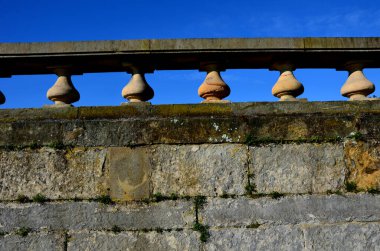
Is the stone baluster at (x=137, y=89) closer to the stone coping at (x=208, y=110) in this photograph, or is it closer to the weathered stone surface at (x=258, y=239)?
the stone coping at (x=208, y=110)

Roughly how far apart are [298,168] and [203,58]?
3.84ft

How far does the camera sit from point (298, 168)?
296 centimetres

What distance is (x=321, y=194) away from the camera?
115 inches

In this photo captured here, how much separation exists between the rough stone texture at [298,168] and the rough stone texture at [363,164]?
2.4 inches

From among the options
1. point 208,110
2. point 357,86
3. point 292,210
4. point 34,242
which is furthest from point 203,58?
point 34,242

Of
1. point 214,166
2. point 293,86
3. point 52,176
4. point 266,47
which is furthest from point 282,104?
point 52,176

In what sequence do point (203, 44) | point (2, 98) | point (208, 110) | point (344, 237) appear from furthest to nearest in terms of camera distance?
point (2, 98)
point (203, 44)
point (208, 110)
point (344, 237)

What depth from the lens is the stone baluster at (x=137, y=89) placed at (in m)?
3.23

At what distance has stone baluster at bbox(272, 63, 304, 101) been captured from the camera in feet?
10.6

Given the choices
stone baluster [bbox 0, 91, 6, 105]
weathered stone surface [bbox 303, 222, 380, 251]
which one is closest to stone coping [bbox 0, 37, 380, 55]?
stone baluster [bbox 0, 91, 6, 105]

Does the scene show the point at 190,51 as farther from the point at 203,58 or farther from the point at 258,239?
the point at 258,239

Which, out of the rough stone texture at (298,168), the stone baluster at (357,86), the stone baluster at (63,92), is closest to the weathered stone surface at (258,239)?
the rough stone texture at (298,168)

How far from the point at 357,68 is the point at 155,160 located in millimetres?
1859

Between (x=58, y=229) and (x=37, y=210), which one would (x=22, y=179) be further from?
(x=58, y=229)
